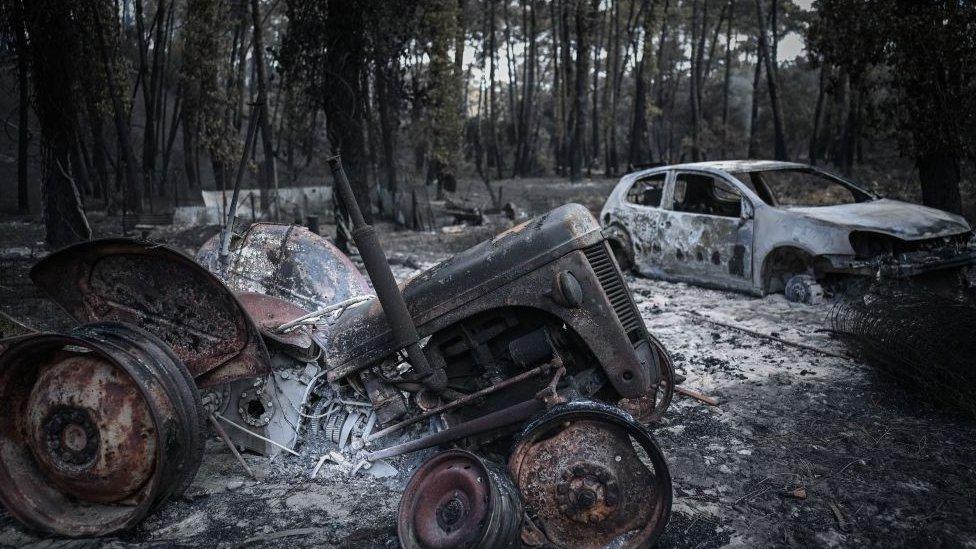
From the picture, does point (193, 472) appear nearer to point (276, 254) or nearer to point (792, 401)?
point (276, 254)

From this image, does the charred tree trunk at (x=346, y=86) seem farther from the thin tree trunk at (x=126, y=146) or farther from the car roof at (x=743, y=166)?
the thin tree trunk at (x=126, y=146)

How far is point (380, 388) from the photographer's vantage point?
12.2 feet

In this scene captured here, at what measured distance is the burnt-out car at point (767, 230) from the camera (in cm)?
698

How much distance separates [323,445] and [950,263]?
21.1ft

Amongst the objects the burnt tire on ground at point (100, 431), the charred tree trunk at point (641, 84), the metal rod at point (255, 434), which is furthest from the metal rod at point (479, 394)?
the charred tree trunk at point (641, 84)

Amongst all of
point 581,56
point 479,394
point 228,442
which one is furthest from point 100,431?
point 581,56

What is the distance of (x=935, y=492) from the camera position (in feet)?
11.7

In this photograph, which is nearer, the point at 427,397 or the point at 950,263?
the point at 427,397

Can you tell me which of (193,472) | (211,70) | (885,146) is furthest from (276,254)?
(885,146)

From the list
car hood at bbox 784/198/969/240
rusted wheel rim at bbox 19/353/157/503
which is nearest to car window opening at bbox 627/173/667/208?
car hood at bbox 784/198/969/240

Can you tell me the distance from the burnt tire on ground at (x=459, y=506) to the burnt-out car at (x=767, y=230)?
554cm

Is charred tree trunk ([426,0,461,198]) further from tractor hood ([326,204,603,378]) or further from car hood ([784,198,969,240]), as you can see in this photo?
tractor hood ([326,204,603,378])

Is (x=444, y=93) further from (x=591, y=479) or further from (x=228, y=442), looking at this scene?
(x=591, y=479)

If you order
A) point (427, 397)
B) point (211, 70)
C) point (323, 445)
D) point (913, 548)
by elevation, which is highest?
point (211, 70)
